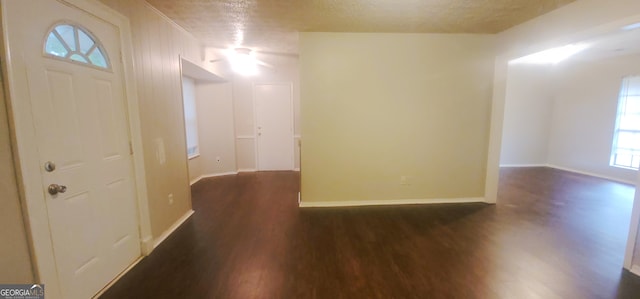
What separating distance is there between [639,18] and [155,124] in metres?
4.51

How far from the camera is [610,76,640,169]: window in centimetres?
473

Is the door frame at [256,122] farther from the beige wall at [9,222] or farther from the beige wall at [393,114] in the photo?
the beige wall at [9,222]

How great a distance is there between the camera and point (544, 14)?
8.79 ft

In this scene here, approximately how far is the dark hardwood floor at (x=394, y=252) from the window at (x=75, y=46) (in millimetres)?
1772

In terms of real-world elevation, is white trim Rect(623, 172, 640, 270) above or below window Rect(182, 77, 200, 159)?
below

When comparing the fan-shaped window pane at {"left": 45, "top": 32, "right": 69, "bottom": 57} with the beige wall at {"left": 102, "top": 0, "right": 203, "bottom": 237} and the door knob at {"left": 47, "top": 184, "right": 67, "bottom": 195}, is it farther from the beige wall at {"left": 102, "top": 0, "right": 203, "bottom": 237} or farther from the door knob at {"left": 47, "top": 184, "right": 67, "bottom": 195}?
the door knob at {"left": 47, "top": 184, "right": 67, "bottom": 195}

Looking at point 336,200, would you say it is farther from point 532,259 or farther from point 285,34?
point 285,34

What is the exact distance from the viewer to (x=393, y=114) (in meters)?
3.43

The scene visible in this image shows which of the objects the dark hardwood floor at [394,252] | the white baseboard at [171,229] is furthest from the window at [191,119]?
the white baseboard at [171,229]

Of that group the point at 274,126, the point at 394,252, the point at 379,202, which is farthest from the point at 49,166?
the point at 274,126

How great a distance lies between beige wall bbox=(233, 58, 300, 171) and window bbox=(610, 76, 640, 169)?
6850 millimetres

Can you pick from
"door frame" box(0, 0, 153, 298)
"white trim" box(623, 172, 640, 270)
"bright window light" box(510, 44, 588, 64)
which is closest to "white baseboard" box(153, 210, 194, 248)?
"door frame" box(0, 0, 153, 298)

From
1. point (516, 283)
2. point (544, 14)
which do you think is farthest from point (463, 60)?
point (516, 283)

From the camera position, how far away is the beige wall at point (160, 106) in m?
2.27
